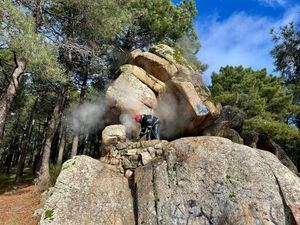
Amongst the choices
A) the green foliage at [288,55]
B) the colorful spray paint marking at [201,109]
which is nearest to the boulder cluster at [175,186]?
the colorful spray paint marking at [201,109]

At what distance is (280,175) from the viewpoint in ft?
29.2

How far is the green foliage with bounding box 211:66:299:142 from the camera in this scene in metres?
16.8

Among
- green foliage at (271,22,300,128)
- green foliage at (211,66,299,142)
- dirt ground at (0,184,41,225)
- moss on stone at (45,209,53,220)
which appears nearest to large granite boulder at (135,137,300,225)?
moss on stone at (45,209,53,220)

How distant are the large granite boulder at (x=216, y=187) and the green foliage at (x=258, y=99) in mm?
7647

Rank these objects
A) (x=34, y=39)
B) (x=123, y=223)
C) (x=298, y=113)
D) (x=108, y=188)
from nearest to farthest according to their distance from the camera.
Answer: (x=123, y=223), (x=108, y=188), (x=34, y=39), (x=298, y=113)

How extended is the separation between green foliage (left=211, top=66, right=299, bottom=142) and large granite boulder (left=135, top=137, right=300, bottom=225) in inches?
301

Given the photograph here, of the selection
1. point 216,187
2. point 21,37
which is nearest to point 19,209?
point 21,37

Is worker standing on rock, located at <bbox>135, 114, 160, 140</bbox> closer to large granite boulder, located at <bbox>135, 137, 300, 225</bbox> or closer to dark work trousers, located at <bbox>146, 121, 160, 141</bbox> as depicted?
dark work trousers, located at <bbox>146, 121, 160, 141</bbox>

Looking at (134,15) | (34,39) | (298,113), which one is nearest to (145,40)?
(134,15)

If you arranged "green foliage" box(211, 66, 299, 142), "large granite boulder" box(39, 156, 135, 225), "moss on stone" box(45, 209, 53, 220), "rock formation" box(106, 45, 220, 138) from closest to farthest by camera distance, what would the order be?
"moss on stone" box(45, 209, 53, 220)
"large granite boulder" box(39, 156, 135, 225)
"rock formation" box(106, 45, 220, 138)
"green foliage" box(211, 66, 299, 142)

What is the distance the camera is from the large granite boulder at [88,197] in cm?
830

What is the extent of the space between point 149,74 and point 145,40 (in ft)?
13.8

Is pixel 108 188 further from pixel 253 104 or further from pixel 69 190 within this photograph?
pixel 253 104

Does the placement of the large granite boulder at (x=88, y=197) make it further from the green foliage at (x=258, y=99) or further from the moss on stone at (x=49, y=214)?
the green foliage at (x=258, y=99)
